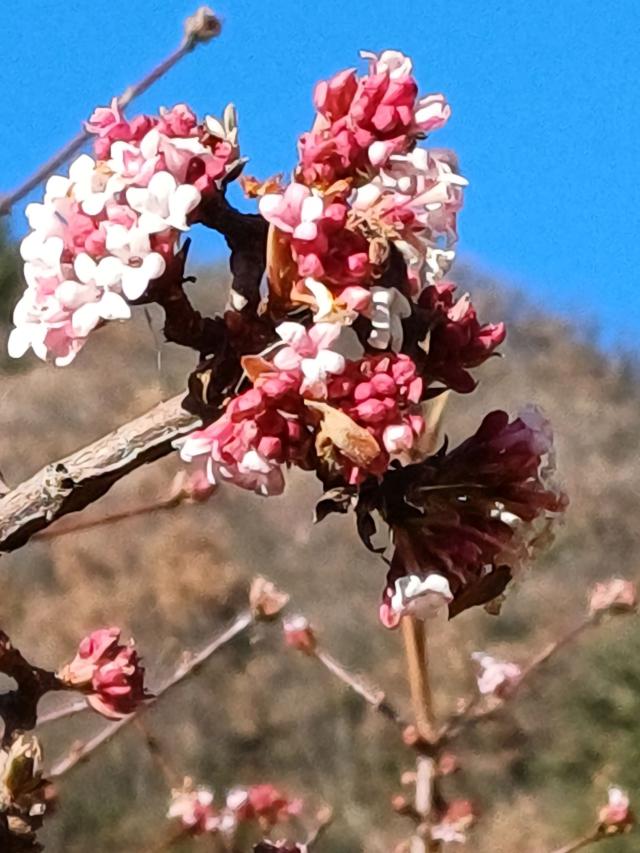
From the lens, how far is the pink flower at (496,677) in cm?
166

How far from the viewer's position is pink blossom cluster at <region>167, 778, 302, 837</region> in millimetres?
1770

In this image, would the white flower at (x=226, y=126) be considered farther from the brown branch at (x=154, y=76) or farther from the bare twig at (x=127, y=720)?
the bare twig at (x=127, y=720)

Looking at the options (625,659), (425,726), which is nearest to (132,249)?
(425,726)

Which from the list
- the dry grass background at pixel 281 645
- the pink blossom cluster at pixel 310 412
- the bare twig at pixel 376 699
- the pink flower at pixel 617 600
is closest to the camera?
the pink blossom cluster at pixel 310 412

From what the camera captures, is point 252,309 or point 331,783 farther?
point 331,783

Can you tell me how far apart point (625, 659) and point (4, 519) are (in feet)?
12.6

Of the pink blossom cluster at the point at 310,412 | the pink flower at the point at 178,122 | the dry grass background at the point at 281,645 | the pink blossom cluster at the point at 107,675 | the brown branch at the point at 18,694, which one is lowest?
the brown branch at the point at 18,694

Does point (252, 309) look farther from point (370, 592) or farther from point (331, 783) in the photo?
point (370, 592)

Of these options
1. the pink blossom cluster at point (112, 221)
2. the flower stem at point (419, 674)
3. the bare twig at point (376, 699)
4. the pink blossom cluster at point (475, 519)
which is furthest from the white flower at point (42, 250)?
the bare twig at point (376, 699)

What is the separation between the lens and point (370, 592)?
6.38m

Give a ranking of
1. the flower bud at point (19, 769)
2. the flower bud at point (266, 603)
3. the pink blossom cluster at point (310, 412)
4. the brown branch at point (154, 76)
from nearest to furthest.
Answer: the pink blossom cluster at point (310, 412) → the flower bud at point (19, 769) → the brown branch at point (154, 76) → the flower bud at point (266, 603)

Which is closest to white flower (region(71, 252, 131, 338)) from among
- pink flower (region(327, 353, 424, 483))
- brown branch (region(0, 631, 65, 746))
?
pink flower (region(327, 353, 424, 483))

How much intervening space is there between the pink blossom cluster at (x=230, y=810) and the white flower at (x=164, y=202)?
127 centimetres

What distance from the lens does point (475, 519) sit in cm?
69
